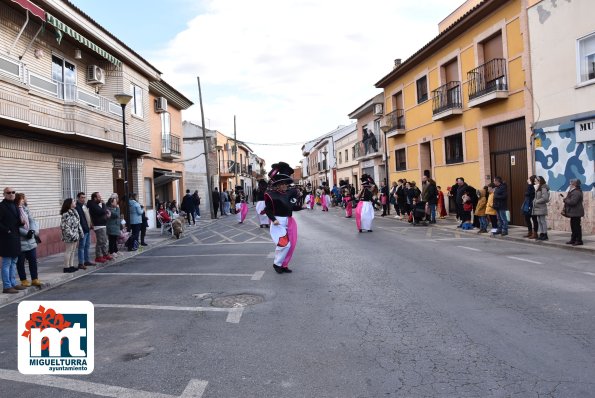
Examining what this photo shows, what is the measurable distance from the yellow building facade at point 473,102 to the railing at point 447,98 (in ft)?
0.13

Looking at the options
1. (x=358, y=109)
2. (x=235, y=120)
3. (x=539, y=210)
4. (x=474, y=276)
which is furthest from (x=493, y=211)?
(x=235, y=120)

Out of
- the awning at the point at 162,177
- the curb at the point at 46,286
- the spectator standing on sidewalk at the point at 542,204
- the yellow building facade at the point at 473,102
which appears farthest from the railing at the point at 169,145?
the spectator standing on sidewalk at the point at 542,204

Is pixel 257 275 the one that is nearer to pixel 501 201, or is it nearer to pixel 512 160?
pixel 501 201

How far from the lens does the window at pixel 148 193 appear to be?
22.7 m

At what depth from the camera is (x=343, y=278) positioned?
25.9 ft

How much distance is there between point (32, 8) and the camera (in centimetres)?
1184

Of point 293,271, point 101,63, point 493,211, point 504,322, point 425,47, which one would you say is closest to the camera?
point 504,322

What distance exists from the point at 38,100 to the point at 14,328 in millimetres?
8710

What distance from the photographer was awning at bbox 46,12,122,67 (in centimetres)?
1258

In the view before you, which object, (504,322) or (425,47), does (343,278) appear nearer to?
(504,322)

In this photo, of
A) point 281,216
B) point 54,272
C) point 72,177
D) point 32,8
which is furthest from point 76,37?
point 281,216

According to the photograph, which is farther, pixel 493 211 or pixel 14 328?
pixel 493 211
